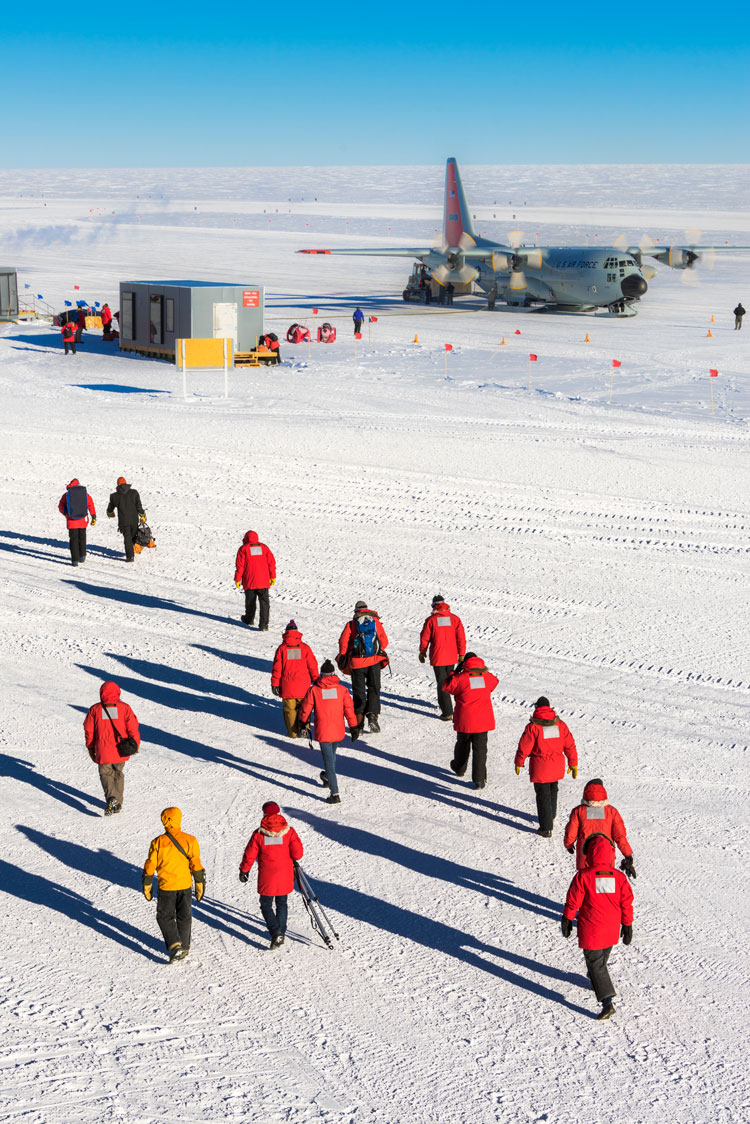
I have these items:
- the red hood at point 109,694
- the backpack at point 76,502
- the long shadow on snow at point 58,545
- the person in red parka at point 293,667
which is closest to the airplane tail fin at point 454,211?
the long shadow on snow at point 58,545

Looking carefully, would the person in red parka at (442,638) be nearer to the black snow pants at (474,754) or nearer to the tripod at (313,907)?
the black snow pants at (474,754)

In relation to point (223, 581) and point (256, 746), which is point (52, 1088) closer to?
point (256, 746)

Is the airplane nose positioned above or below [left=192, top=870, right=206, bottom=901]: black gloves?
above

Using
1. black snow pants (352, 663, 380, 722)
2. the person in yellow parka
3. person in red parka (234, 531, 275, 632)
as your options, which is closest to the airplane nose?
person in red parka (234, 531, 275, 632)

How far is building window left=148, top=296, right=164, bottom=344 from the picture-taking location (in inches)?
1339

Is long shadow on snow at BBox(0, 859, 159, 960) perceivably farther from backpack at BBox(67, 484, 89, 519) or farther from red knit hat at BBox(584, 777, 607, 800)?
backpack at BBox(67, 484, 89, 519)

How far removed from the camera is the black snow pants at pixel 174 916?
7645mm

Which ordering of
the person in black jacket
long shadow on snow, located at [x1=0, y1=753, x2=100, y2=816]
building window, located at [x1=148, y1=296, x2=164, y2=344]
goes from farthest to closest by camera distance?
building window, located at [x1=148, y1=296, x2=164, y2=344] < the person in black jacket < long shadow on snow, located at [x1=0, y1=753, x2=100, y2=816]

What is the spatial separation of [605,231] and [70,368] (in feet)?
321

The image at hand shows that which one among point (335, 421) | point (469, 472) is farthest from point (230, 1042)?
point (335, 421)

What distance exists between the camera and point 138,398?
2902 centimetres

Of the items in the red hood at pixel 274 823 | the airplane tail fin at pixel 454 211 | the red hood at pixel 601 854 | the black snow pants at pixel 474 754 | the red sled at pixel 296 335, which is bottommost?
the black snow pants at pixel 474 754

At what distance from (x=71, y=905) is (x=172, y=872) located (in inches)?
53.4

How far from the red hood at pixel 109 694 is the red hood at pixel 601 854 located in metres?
4.28
